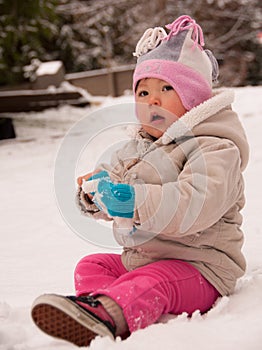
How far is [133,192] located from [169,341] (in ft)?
1.30

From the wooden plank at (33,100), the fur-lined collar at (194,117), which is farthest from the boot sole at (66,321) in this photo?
the wooden plank at (33,100)

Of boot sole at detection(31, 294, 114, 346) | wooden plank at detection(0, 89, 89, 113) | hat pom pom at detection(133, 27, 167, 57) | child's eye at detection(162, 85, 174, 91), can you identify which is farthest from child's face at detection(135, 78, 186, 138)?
wooden plank at detection(0, 89, 89, 113)

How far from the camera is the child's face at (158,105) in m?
1.72

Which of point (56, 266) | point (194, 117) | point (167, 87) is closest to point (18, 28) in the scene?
point (56, 266)

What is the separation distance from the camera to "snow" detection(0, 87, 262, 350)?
53.4 inches

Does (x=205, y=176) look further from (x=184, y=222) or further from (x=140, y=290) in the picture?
(x=140, y=290)

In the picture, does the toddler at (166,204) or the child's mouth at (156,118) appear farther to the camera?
the child's mouth at (156,118)

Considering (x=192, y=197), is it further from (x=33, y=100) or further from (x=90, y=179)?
(x=33, y=100)

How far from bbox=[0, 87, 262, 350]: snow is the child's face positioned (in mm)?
163

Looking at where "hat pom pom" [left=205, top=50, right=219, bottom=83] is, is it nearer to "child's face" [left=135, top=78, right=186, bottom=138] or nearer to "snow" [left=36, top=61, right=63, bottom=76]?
"child's face" [left=135, top=78, right=186, bottom=138]

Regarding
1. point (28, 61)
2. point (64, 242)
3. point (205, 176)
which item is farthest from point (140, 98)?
point (28, 61)

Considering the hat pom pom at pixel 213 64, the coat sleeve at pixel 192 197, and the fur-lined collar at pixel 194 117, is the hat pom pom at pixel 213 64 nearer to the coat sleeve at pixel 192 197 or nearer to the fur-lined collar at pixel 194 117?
the fur-lined collar at pixel 194 117

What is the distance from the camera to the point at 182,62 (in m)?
1.71

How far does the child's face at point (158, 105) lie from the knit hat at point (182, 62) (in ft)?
0.08
